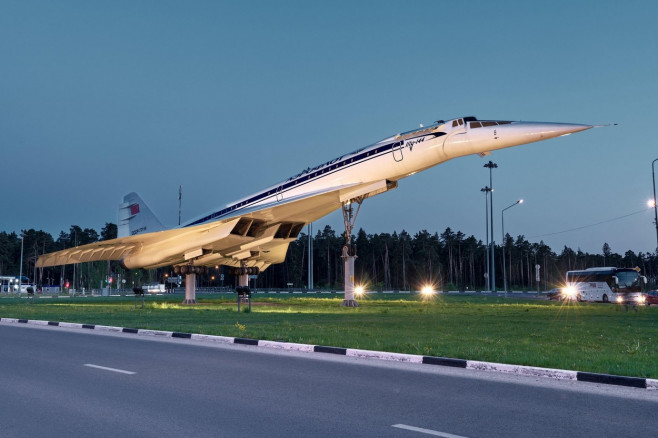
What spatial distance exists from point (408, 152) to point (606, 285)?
27439 mm

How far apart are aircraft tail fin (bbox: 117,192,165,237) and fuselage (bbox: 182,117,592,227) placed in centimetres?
928

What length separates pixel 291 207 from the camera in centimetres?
2938

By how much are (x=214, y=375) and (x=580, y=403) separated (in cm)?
539

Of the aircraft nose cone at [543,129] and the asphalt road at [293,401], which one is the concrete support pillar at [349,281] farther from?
the asphalt road at [293,401]

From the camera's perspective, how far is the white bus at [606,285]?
42.8m

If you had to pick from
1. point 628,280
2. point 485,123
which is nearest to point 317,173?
point 485,123

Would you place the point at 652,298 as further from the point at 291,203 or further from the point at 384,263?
the point at 384,263

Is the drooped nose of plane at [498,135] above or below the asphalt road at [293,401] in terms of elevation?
above

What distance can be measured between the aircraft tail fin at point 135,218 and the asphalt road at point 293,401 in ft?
99.5

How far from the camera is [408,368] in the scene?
34.1 feet

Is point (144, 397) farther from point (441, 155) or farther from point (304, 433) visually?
point (441, 155)

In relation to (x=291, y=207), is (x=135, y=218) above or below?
above

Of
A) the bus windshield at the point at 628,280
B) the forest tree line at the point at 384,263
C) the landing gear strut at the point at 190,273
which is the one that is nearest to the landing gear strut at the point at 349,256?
the landing gear strut at the point at 190,273

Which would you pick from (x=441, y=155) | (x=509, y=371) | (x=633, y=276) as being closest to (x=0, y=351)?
(x=509, y=371)
